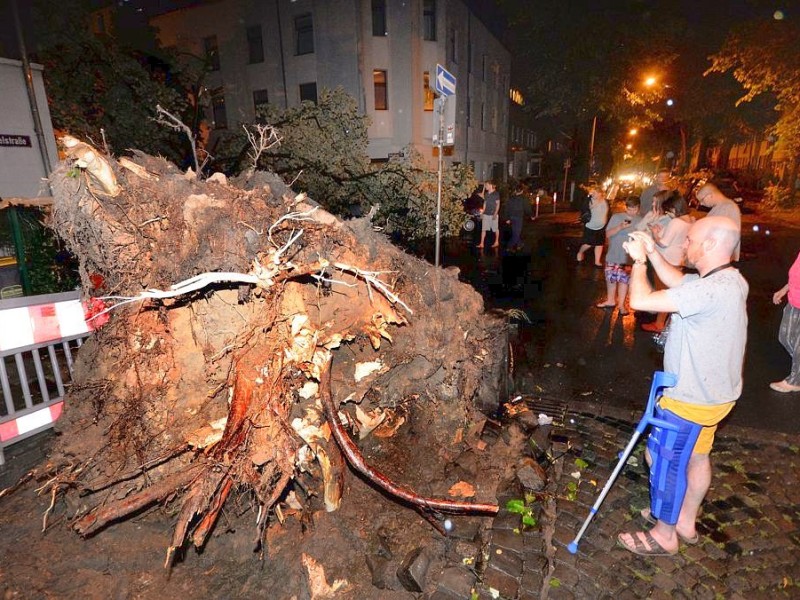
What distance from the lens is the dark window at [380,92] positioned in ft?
62.0

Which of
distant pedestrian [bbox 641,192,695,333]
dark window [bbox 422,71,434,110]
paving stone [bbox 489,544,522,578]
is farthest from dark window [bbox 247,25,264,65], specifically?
paving stone [bbox 489,544,522,578]

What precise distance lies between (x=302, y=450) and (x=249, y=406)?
1.86ft

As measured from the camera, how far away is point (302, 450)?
2.96m

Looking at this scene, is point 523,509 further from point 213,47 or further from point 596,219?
point 213,47

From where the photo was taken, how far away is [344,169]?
996 centimetres

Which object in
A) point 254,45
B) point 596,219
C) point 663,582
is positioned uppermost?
point 254,45

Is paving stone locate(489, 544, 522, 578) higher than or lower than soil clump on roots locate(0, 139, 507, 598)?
lower

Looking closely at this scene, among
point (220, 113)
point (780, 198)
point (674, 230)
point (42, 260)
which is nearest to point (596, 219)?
point (674, 230)

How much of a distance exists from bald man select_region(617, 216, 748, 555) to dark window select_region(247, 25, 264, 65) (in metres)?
21.9

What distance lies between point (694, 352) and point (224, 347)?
117 inches

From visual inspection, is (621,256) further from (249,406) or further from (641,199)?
(249,406)

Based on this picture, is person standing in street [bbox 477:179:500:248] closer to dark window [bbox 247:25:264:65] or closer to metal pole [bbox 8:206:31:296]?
metal pole [bbox 8:206:31:296]

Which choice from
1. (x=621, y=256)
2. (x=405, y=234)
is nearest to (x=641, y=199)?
(x=621, y=256)

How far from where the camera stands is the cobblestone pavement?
2527 millimetres
